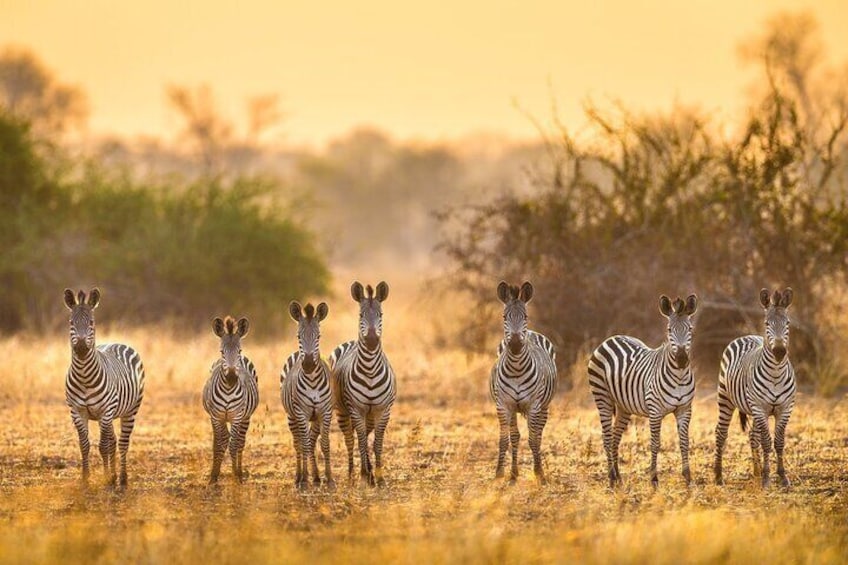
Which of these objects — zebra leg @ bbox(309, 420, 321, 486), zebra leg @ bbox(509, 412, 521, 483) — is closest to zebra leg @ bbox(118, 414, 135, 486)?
zebra leg @ bbox(309, 420, 321, 486)

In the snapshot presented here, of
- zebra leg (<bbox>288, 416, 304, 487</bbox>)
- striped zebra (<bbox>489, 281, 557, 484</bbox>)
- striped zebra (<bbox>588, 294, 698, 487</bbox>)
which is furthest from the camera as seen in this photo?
zebra leg (<bbox>288, 416, 304, 487</bbox>)

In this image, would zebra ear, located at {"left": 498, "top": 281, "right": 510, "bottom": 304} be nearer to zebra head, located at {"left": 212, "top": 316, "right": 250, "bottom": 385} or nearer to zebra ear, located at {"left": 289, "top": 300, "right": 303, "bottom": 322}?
zebra ear, located at {"left": 289, "top": 300, "right": 303, "bottom": 322}

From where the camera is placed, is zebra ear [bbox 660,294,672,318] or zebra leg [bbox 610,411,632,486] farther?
zebra leg [bbox 610,411,632,486]

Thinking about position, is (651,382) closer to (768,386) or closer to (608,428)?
(608,428)

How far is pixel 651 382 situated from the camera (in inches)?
442

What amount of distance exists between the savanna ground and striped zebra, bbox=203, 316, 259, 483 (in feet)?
1.19

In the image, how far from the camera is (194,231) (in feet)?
90.8

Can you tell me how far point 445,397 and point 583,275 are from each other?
9.06ft

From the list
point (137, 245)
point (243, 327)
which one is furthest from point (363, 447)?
point (137, 245)

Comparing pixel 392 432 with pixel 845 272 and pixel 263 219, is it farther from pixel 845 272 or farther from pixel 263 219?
pixel 263 219

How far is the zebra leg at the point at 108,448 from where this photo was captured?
11531mm

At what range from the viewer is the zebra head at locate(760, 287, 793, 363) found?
1114 centimetres

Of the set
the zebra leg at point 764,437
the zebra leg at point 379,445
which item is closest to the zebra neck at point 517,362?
the zebra leg at point 379,445

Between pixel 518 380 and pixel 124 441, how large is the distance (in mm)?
3635
